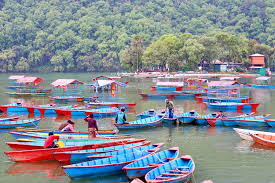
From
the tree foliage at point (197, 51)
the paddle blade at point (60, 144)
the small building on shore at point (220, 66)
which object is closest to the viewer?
the paddle blade at point (60, 144)

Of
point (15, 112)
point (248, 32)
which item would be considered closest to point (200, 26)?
point (248, 32)

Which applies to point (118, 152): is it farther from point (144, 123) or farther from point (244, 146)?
point (144, 123)

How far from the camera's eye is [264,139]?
2483 centimetres

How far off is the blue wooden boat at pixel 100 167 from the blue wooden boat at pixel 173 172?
6.54ft

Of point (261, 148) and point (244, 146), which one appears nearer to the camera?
point (261, 148)

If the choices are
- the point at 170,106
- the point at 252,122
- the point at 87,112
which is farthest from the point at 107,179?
the point at 87,112

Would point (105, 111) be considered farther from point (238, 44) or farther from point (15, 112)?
point (238, 44)

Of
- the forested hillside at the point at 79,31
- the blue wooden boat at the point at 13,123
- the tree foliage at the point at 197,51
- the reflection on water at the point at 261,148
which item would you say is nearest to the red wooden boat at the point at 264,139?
the reflection on water at the point at 261,148

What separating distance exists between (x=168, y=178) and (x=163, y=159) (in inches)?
112

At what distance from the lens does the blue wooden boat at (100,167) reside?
60.0ft

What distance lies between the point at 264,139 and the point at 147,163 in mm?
9752

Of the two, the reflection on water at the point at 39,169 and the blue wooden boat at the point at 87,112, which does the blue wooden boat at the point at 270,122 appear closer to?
the blue wooden boat at the point at 87,112

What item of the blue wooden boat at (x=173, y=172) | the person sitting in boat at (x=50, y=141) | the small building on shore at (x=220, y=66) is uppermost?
the small building on shore at (x=220, y=66)

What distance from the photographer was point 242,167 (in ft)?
71.2
